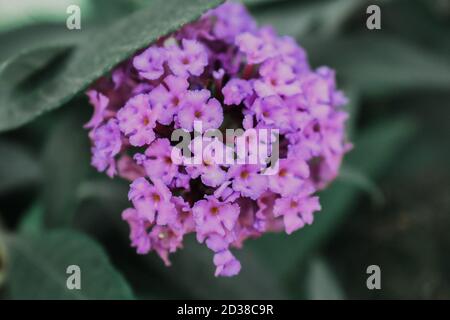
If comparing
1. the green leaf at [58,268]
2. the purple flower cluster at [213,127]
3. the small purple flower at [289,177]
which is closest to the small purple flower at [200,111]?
the purple flower cluster at [213,127]

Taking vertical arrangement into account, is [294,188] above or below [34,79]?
below

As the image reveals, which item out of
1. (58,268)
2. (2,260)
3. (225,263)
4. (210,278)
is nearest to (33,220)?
(2,260)

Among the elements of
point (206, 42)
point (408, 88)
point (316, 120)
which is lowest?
point (316, 120)

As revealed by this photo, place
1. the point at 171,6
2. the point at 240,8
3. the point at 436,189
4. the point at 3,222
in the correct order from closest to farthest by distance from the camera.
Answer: the point at 171,6 < the point at 240,8 < the point at 3,222 < the point at 436,189

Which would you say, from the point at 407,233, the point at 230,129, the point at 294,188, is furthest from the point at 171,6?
the point at 407,233

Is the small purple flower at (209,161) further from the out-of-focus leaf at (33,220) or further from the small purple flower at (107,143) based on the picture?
the out-of-focus leaf at (33,220)

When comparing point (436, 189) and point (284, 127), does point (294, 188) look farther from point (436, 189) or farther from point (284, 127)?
point (436, 189)

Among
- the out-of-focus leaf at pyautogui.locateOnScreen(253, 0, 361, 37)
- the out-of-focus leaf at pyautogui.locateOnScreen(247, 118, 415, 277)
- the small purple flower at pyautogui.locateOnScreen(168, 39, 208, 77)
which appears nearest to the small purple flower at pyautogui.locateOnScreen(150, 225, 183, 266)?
the small purple flower at pyautogui.locateOnScreen(168, 39, 208, 77)
